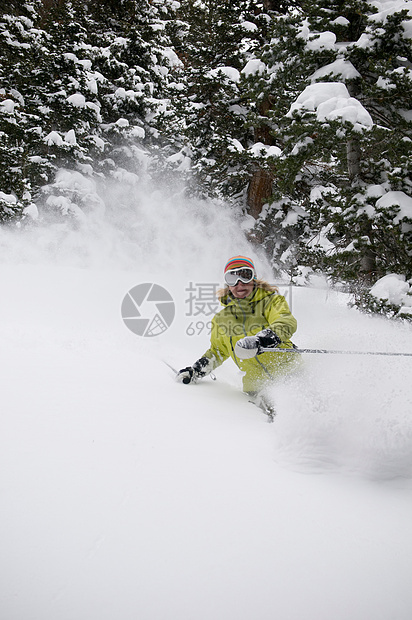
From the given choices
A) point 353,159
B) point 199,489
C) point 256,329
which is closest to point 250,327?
point 256,329

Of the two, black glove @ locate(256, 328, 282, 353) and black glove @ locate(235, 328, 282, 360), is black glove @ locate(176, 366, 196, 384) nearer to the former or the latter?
black glove @ locate(235, 328, 282, 360)

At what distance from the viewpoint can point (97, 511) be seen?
65.2 inches

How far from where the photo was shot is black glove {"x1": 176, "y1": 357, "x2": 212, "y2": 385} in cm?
402

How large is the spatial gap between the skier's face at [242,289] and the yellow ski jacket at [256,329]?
0.05 metres

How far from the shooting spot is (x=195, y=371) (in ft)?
13.5

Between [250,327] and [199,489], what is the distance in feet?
7.85

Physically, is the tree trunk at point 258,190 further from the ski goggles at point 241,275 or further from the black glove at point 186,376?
the black glove at point 186,376

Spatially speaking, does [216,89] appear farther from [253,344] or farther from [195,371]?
[253,344]

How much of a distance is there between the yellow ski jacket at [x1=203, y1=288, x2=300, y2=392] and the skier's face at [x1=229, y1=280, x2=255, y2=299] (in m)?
0.05

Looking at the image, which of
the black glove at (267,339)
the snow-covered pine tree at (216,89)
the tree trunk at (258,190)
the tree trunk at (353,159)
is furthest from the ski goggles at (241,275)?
the tree trunk at (258,190)

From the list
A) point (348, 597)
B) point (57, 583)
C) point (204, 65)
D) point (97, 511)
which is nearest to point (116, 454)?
point (97, 511)

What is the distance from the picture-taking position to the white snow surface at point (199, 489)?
132 cm

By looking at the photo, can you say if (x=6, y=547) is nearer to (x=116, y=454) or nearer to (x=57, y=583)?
(x=57, y=583)

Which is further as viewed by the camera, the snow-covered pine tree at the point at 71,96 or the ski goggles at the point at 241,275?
the snow-covered pine tree at the point at 71,96
